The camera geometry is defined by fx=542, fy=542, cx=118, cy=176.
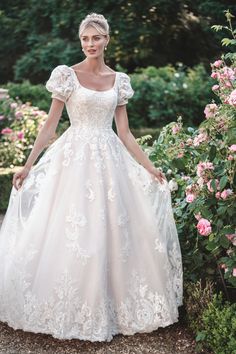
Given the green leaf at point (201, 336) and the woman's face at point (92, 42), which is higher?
the woman's face at point (92, 42)

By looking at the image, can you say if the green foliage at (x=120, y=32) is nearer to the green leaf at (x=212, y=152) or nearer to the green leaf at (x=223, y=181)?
the green leaf at (x=212, y=152)

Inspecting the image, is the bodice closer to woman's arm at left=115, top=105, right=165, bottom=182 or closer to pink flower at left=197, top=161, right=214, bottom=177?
woman's arm at left=115, top=105, right=165, bottom=182

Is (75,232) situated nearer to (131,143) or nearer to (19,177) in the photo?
(19,177)

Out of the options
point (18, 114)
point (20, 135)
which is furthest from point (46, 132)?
point (18, 114)

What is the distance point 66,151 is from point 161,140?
1045mm

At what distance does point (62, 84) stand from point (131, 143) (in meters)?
0.62

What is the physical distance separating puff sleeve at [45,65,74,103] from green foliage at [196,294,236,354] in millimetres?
1570

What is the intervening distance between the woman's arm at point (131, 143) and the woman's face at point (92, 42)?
1.39 feet

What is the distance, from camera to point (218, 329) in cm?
317

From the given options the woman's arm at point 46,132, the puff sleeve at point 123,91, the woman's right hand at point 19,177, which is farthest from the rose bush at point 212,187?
the woman's right hand at point 19,177

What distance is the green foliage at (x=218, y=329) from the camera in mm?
3094

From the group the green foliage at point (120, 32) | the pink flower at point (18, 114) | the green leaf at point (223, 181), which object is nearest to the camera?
the green leaf at point (223, 181)

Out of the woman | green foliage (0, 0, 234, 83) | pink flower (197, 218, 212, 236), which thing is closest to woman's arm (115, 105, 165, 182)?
the woman

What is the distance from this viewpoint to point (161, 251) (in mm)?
3535
